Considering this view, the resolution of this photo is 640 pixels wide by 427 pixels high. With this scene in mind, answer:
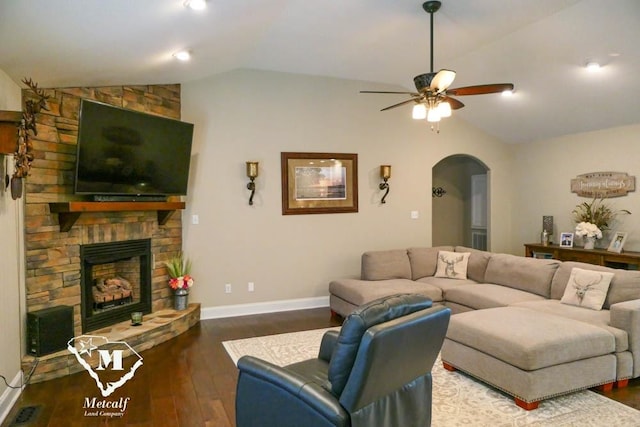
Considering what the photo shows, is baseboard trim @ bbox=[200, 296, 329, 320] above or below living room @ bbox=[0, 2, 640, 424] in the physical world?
below

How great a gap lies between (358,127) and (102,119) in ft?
11.1

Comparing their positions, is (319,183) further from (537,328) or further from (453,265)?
(537,328)

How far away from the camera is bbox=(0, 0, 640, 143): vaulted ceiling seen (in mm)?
2803

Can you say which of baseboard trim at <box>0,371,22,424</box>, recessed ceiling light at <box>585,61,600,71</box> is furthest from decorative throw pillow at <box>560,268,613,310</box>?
baseboard trim at <box>0,371,22,424</box>

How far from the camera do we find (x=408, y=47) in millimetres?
4863

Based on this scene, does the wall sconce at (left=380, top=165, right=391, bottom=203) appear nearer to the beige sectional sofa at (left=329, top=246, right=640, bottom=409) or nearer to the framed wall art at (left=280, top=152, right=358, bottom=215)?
the framed wall art at (left=280, top=152, right=358, bottom=215)

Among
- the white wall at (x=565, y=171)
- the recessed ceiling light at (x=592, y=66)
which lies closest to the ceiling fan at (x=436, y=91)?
the recessed ceiling light at (x=592, y=66)

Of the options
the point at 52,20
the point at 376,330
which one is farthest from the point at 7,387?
the point at 376,330

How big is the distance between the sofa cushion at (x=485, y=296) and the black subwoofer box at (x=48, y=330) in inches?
148

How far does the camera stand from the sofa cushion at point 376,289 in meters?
4.70

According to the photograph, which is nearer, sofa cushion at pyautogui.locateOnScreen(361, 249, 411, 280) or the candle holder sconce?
sofa cushion at pyautogui.locateOnScreen(361, 249, 411, 280)

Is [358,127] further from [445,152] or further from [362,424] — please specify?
[362,424]

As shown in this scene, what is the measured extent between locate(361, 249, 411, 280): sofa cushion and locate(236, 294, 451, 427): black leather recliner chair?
2883 mm
